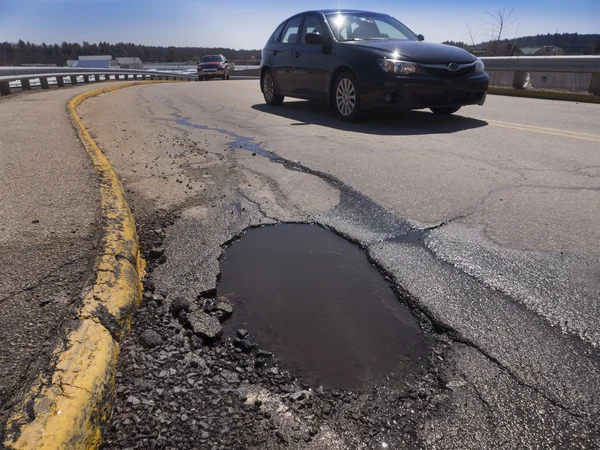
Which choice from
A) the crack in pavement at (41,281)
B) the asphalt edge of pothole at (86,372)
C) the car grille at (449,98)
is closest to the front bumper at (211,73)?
the car grille at (449,98)

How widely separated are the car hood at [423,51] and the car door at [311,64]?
777 mm

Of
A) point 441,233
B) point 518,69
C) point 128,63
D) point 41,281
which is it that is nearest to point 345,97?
point 441,233

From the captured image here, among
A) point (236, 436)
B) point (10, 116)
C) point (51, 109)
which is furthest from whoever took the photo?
point (51, 109)

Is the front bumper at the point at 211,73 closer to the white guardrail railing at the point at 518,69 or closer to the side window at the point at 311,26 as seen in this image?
the white guardrail railing at the point at 518,69

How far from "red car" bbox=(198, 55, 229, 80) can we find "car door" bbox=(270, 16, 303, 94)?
23.4m

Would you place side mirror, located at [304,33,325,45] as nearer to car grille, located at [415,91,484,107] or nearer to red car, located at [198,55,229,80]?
car grille, located at [415,91,484,107]

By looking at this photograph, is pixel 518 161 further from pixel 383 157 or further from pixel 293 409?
pixel 293 409

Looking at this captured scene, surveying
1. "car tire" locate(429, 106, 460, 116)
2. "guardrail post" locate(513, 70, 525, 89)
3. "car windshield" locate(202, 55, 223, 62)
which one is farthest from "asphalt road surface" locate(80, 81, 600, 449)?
"car windshield" locate(202, 55, 223, 62)

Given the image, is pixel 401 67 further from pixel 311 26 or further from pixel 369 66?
pixel 311 26

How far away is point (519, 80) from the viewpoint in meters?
11.9

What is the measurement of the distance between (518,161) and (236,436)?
4234 mm

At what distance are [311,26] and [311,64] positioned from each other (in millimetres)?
804

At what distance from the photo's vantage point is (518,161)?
15.4 feet

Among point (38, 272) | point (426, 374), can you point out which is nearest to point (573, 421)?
point (426, 374)
